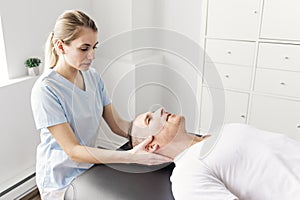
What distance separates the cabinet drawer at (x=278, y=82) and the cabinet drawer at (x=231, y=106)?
130mm

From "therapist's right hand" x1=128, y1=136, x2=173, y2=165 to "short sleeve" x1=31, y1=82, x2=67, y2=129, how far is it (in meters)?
0.29

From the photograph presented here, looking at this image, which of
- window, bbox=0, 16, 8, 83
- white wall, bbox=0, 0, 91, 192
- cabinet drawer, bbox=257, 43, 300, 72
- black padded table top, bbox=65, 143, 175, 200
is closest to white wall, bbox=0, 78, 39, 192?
white wall, bbox=0, 0, 91, 192

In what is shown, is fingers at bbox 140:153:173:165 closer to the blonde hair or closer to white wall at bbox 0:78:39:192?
the blonde hair

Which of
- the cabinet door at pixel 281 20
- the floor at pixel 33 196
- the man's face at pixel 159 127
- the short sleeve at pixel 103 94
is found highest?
the cabinet door at pixel 281 20

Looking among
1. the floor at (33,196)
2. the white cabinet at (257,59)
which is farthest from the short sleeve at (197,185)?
the floor at (33,196)

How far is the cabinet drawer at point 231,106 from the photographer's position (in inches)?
80.0

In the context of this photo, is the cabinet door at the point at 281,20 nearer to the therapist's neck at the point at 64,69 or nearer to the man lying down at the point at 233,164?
the man lying down at the point at 233,164

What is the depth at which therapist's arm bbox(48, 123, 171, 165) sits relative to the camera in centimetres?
113

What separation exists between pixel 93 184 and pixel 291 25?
1410 mm

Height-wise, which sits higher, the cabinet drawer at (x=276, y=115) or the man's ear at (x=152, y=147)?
the man's ear at (x=152, y=147)

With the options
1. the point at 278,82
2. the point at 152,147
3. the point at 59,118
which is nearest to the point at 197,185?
the point at 152,147

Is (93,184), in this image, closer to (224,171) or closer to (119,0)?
(224,171)

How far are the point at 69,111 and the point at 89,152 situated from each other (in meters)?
0.20

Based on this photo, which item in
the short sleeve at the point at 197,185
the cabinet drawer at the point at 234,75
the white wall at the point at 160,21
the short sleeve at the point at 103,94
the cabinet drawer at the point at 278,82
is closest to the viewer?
the short sleeve at the point at 197,185
